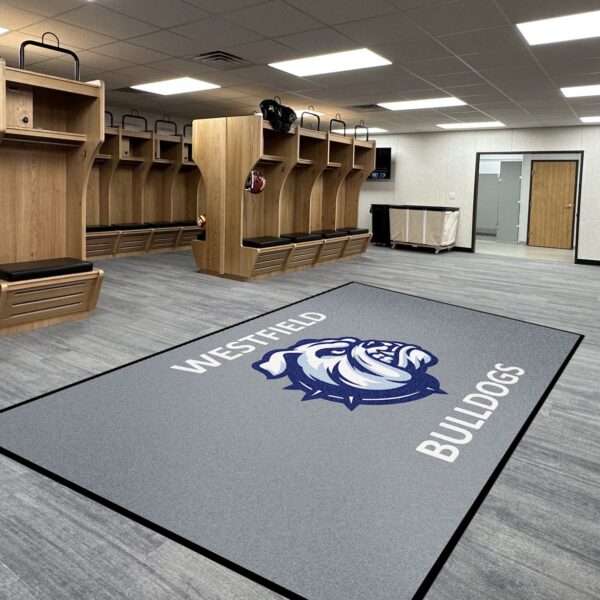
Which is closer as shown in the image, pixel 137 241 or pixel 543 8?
pixel 543 8

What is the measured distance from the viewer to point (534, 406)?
3.16 m

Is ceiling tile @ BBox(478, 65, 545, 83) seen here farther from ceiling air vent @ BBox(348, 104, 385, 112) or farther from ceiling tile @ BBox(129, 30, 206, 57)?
ceiling tile @ BBox(129, 30, 206, 57)

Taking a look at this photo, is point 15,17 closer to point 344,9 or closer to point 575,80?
point 344,9

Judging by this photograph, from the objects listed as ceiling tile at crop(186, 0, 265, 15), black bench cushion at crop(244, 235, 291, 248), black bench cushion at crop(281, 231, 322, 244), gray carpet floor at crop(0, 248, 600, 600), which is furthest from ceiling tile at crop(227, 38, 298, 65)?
gray carpet floor at crop(0, 248, 600, 600)

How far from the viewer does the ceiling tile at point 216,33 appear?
15.8ft

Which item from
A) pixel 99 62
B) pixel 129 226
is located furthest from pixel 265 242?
pixel 129 226

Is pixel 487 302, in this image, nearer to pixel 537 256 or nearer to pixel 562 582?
pixel 562 582

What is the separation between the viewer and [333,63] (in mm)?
6094

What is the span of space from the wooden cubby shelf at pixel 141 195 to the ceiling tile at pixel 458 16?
552 centimetres

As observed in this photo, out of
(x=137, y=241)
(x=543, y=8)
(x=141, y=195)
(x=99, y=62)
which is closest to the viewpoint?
(x=543, y=8)

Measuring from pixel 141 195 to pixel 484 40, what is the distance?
20.4 feet

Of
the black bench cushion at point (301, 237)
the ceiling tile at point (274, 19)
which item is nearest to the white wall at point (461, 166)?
the black bench cushion at point (301, 237)

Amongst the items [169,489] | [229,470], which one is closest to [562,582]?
[229,470]

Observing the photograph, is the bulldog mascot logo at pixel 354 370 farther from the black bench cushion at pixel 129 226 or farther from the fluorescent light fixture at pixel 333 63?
the black bench cushion at pixel 129 226
